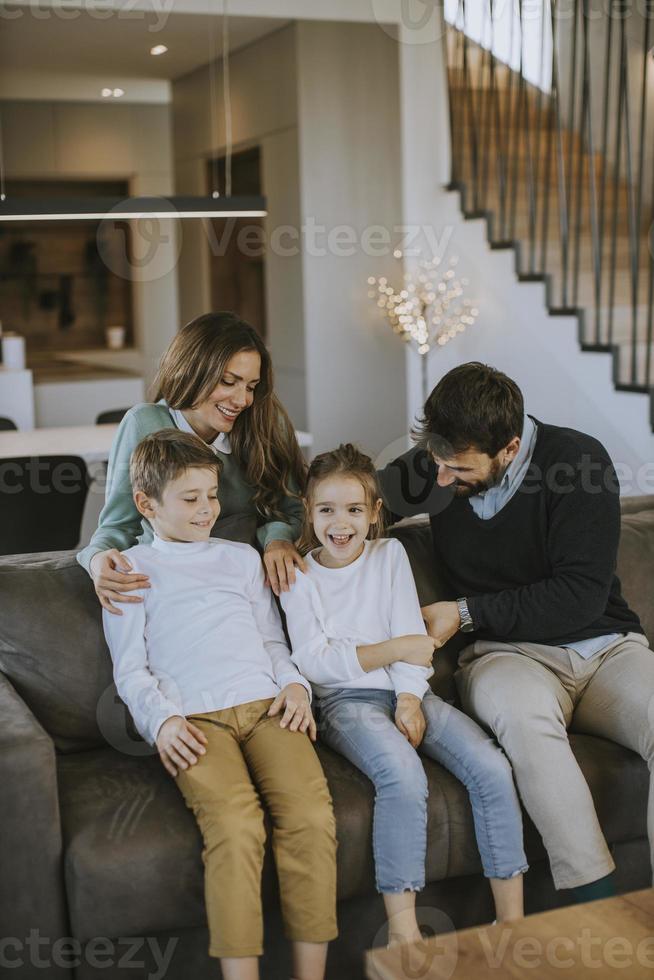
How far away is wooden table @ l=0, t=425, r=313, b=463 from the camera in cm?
414

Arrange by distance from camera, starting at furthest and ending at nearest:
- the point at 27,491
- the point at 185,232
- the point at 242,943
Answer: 1. the point at 185,232
2. the point at 27,491
3. the point at 242,943

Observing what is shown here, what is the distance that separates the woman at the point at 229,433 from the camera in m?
2.31

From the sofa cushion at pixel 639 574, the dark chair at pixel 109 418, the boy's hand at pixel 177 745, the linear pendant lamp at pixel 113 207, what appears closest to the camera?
the boy's hand at pixel 177 745

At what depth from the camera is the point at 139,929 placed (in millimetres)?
1844

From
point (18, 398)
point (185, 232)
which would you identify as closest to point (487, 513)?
point (18, 398)

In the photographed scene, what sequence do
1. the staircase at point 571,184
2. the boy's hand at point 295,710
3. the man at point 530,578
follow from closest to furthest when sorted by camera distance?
the boy's hand at point 295,710, the man at point 530,578, the staircase at point 571,184

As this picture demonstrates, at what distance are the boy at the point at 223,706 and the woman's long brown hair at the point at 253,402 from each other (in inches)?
6.2

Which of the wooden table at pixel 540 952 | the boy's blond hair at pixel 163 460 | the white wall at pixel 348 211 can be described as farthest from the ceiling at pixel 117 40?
the wooden table at pixel 540 952

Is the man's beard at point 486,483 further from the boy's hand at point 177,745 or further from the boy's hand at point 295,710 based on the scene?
the boy's hand at point 177,745

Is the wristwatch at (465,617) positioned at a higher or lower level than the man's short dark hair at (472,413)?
lower

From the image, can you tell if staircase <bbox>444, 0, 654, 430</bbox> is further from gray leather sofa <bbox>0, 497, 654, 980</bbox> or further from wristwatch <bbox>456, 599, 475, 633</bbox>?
gray leather sofa <bbox>0, 497, 654, 980</bbox>

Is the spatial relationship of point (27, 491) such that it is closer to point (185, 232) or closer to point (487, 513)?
point (487, 513)

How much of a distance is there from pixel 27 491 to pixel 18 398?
2.35 meters

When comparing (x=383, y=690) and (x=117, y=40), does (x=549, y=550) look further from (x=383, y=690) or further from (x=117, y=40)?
(x=117, y=40)
